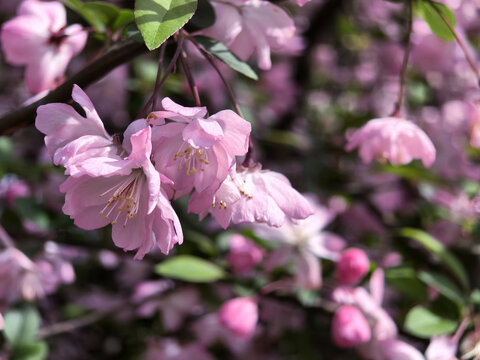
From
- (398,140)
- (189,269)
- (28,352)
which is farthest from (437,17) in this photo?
(28,352)

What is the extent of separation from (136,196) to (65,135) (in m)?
0.11

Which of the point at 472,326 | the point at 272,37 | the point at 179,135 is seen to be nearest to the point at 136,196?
the point at 179,135

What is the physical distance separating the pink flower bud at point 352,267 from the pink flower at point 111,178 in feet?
2.02

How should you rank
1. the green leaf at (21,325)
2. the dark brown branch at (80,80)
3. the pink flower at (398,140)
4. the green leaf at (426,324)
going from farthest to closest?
the green leaf at (21,325) < the green leaf at (426,324) < the pink flower at (398,140) < the dark brown branch at (80,80)

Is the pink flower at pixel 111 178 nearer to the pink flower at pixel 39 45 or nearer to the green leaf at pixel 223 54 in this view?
the green leaf at pixel 223 54

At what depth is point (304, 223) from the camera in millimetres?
1392

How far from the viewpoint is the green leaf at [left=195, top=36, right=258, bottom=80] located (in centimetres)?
73

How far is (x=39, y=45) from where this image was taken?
937 millimetres

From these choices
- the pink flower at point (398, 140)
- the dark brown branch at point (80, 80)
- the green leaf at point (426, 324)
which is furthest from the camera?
the green leaf at point (426, 324)

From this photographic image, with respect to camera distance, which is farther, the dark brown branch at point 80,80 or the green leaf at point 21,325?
the green leaf at point 21,325

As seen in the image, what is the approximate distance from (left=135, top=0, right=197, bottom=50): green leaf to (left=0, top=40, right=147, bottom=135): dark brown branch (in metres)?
0.11

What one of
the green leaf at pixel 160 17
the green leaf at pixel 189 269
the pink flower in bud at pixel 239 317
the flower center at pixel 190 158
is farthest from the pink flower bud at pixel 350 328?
the green leaf at pixel 160 17

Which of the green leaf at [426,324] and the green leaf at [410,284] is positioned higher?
the green leaf at [426,324]

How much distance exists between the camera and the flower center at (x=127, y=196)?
2.19 ft
